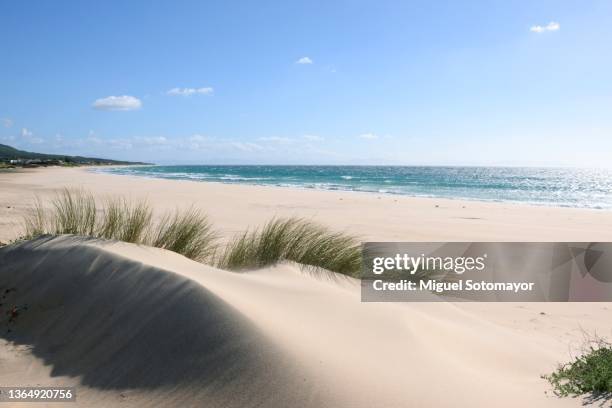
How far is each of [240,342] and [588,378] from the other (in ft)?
7.02

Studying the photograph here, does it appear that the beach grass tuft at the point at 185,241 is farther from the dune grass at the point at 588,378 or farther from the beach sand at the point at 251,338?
the dune grass at the point at 588,378

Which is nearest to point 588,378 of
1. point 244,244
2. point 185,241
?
point 244,244

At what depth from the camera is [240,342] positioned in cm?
296

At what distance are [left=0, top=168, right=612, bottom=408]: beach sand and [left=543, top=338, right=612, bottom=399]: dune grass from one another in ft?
0.36

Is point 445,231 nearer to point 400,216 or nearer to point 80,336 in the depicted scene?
point 400,216

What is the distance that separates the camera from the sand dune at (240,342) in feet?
8.63

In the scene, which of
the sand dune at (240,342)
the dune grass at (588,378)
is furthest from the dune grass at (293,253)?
the dune grass at (588,378)

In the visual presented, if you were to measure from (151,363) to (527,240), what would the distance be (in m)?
8.62

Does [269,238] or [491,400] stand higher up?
[269,238]

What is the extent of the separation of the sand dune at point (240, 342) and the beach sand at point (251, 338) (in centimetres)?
1

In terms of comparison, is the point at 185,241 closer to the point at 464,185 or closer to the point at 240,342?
the point at 240,342

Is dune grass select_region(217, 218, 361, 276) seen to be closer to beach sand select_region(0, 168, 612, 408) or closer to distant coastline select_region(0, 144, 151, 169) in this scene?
beach sand select_region(0, 168, 612, 408)

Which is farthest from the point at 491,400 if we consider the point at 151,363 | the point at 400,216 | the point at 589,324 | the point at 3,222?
the point at 400,216

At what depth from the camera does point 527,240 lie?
9.45m
